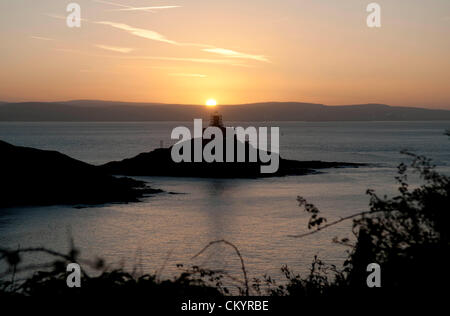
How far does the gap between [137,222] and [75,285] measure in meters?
38.8

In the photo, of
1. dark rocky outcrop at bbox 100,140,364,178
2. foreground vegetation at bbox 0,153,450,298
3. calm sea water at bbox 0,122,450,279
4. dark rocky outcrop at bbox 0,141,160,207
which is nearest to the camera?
foreground vegetation at bbox 0,153,450,298

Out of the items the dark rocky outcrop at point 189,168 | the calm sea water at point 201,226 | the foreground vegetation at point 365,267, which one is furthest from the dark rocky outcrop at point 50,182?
the foreground vegetation at point 365,267

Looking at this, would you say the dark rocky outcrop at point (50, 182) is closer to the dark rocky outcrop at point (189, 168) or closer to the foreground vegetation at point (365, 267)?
the dark rocky outcrop at point (189, 168)

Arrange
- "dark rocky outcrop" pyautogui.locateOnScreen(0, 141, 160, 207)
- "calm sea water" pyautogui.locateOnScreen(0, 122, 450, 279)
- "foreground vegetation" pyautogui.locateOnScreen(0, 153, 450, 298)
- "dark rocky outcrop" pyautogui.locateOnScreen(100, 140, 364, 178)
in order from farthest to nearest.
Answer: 1. "dark rocky outcrop" pyautogui.locateOnScreen(100, 140, 364, 178)
2. "dark rocky outcrop" pyautogui.locateOnScreen(0, 141, 160, 207)
3. "calm sea water" pyautogui.locateOnScreen(0, 122, 450, 279)
4. "foreground vegetation" pyautogui.locateOnScreen(0, 153, 450, 298)

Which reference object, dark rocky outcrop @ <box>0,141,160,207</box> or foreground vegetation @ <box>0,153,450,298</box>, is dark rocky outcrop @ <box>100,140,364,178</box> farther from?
foreground vegetation @ <box>0,153,450,298</box>

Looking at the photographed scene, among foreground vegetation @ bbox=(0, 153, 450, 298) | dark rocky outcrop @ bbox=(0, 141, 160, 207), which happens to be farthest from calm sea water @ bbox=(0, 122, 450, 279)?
foreground vegetation @ bbox=(0, 153, 450, 298)

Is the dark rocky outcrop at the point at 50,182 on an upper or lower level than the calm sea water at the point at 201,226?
upper

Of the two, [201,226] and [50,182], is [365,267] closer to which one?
[201,226]

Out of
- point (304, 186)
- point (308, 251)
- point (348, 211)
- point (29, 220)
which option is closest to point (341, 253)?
point (308, 251)

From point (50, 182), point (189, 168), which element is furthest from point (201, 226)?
point (189, 168)

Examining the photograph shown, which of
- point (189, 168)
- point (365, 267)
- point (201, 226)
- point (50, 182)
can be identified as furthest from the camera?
point (189, 168)

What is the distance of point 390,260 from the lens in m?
4.43
